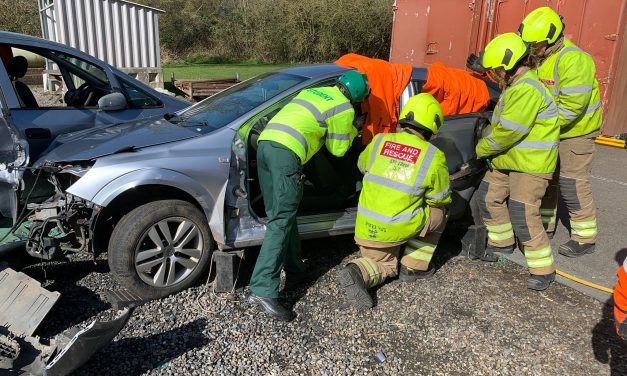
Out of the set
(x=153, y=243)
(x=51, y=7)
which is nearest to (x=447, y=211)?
(x=153, y=243)

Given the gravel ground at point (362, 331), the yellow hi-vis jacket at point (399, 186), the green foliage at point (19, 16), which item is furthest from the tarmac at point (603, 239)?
the green foliage at point (19, 16)

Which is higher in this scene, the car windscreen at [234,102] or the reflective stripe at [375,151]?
the car windscreen at [234,102]

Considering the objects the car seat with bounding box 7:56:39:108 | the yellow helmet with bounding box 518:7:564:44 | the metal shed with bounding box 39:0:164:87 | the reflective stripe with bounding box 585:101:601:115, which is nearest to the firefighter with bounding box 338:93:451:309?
the yellow helmet with bounding box 518:7:564:44

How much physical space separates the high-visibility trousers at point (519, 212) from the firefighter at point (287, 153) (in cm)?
149

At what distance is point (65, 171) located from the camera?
3.41 metres

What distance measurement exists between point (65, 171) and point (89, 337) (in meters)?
1.28

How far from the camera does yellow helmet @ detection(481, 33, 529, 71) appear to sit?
385cm

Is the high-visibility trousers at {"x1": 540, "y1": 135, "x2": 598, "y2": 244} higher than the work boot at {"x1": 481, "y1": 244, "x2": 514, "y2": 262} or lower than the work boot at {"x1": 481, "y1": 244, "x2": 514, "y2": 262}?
higher

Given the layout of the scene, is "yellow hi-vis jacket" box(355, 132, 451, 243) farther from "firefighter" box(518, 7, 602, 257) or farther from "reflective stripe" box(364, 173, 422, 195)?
"firefighter" box(518, 7, 602, 257)

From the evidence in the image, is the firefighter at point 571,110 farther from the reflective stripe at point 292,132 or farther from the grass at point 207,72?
the grass at point 207,72

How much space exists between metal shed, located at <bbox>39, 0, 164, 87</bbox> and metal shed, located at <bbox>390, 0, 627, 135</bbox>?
223 inches

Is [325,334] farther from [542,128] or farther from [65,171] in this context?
[542,128]

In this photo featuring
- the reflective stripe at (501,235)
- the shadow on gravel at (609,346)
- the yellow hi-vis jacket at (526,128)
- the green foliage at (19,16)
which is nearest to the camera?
the shadow on gravel at (609,346)

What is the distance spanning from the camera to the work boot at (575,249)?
456cm
